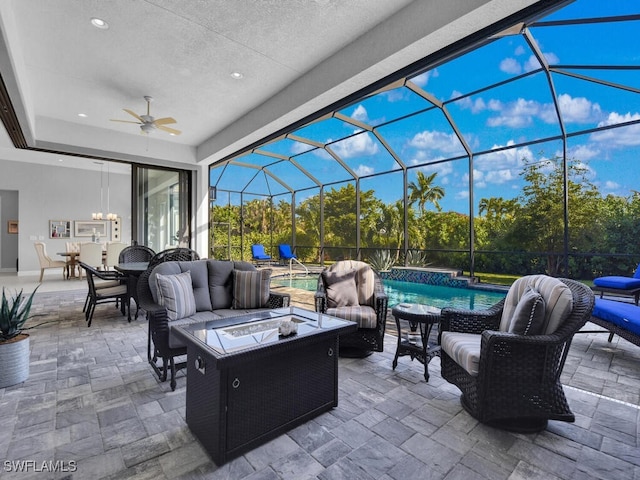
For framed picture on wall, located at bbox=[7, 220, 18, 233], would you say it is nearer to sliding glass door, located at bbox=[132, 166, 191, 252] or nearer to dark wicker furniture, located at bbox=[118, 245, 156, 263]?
sliding glass door, located at bbox=[132, 166, 191, 252]

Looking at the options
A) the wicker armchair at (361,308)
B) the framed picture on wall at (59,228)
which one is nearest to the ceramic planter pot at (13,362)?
the wicker armchair at (361,308)

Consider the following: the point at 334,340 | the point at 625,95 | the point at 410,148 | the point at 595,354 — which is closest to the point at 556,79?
the point at 625,95

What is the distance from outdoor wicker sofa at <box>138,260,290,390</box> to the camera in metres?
2.80

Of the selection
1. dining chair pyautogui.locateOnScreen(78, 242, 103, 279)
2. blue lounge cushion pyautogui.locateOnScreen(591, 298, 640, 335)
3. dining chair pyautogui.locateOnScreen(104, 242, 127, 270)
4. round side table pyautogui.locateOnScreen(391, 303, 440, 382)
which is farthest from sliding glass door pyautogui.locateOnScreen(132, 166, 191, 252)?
blue lounge cushion pyautogui.locateOnScreen(591, 298, 640, 335)

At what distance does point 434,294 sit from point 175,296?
224 inches

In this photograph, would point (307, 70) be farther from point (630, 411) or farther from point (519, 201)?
point (519, 201)

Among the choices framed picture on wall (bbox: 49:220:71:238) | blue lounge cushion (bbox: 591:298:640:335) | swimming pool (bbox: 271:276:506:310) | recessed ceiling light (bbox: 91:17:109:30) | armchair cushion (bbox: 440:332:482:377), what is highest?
recessed ceiling light (bbox: 91:17:109:30)

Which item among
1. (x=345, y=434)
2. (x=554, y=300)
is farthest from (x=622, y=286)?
(x=345, y=434)

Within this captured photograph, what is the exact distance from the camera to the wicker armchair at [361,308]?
298 cm

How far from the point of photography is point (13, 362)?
8.11 ft

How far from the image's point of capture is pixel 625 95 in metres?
6.66

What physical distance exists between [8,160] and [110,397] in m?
11.3

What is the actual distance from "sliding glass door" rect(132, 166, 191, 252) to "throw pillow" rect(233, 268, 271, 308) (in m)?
4.88

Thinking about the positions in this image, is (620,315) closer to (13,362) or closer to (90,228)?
(13,362)
